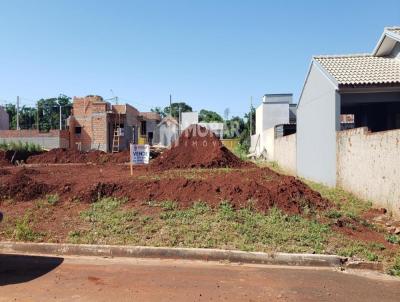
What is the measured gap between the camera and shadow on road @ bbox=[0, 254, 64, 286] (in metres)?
5.55

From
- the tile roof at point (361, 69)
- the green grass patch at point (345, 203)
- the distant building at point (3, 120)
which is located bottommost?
the green grass patch at point (345, 203)

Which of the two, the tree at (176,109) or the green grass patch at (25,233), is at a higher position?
the tree at (176,109)

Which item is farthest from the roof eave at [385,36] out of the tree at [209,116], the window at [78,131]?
the tree at [209,116]

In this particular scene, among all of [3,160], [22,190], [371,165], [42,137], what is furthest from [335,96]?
[42,137]

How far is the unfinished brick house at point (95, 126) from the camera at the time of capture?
139ft

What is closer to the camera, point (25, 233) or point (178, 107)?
point (25, 233)

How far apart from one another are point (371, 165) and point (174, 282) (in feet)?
24.2

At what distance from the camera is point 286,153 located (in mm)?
22750

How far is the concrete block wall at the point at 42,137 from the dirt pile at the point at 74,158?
12431 mm

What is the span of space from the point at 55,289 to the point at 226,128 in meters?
61.7

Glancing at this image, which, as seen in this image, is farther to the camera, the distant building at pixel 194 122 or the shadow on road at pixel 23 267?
the distant building at pixel 194 122

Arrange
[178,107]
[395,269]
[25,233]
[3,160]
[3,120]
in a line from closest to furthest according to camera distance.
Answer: [395,269]
[25,233]
[3,160]
[3,120]
[178,107]

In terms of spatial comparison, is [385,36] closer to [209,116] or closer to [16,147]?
[16,147]

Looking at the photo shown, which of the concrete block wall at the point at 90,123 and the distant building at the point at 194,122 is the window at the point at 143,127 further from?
the concrete block wall at the point at 90,123
